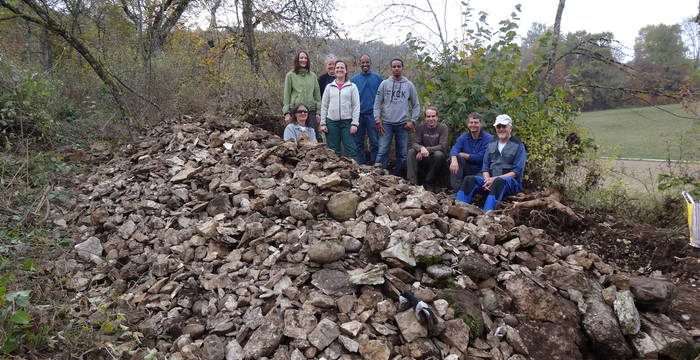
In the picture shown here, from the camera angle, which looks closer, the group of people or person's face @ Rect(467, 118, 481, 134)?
person's face @ Rect(467, 118, 481, 134)

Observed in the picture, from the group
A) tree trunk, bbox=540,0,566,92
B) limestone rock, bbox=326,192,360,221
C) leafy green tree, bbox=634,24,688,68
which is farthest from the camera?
leafy green tree, bbox=634,24,688,68

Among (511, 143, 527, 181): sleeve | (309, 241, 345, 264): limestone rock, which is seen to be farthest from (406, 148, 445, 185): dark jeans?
(309, 241, 345, 264): limestone rock

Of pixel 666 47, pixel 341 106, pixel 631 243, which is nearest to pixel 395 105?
pixel 341 106

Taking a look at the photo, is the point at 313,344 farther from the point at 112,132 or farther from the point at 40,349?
the point at 112,132

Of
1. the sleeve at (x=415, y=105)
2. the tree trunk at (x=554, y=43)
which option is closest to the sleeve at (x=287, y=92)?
the sleeve at (x=415, y=105)

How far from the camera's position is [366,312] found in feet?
8.12

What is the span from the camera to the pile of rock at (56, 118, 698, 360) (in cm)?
239

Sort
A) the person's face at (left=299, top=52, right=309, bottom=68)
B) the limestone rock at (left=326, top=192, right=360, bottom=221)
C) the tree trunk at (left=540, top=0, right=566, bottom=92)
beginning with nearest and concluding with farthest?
1. the limestone rock at (left=326, top=192, right=360, bottom=221)
2. the person's face at (left=299, top=52, right=309, bottom=68)
3. the tree trunk at (left=540, top=0, right=566, bottom=92)

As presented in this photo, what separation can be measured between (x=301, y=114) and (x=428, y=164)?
5.76 feet

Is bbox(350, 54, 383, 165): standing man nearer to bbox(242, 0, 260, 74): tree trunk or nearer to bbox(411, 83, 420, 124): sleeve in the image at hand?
bbox(411, 83, 420, 124): sleeve

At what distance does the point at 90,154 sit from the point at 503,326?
555 centimetres

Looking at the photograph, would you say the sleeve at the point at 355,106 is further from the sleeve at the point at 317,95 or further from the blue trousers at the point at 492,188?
the blue trousers at the point at 492,188

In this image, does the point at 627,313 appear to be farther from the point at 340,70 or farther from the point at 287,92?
the point at 287,92

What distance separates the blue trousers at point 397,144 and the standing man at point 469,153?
680mm
